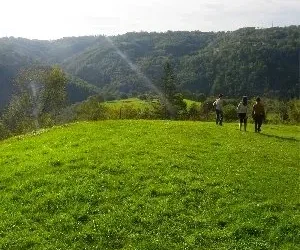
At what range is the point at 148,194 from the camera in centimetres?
2166

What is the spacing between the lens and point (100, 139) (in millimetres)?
32625

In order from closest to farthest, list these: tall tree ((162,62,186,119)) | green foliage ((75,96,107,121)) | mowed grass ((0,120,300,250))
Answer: mowed grass ((0,120,300,250)) → green foliage ((75,96,107,121)) → tall tree ((162,62,186,119))

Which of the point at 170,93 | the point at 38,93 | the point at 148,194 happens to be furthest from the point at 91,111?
the point at 148,194

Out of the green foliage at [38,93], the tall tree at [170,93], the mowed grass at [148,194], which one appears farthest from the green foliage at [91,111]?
the mowed grass at [148,194]

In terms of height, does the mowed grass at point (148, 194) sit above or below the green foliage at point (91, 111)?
above

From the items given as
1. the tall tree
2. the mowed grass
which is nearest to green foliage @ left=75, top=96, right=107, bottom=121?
the tall tree

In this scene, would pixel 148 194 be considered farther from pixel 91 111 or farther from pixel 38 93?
pixel 91 111

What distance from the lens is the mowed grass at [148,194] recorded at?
59.0 feet

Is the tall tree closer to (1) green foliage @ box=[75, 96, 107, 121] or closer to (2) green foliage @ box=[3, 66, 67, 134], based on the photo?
(1) green foliage @ box=[75, 96, 107, 121]

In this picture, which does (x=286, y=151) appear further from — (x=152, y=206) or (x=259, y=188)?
(x=152, y=206)

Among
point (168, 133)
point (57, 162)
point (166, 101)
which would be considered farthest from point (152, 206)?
point (166, 101)

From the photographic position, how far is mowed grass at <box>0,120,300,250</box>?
59.0 ft

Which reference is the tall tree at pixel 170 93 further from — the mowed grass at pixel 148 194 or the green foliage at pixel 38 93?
the mowed grass at pixel 148 194

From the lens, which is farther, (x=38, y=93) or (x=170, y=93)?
(x=170, y=93)
